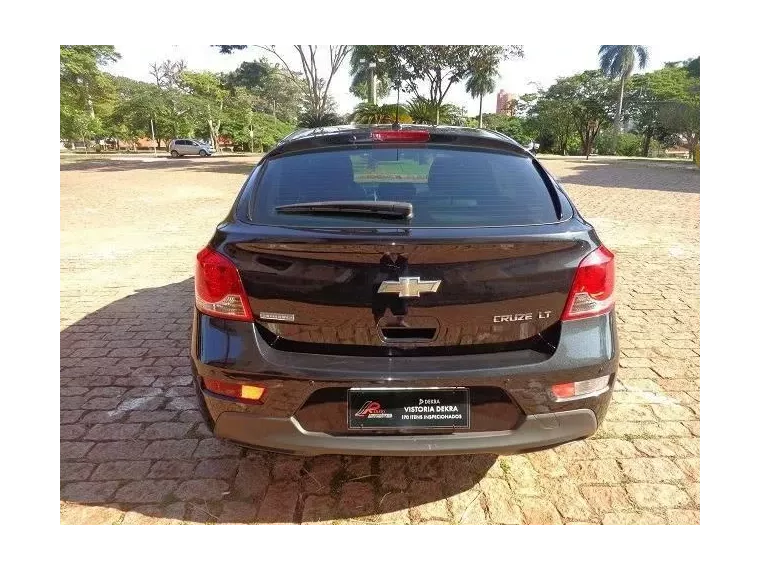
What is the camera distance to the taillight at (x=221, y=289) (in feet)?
6.56

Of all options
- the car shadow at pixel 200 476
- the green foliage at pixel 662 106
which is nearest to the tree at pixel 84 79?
the car shadow at pixel 200 476

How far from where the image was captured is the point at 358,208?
6.90ft

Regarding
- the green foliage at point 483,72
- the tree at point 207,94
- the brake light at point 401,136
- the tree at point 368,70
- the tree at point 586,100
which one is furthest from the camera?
the tree at point 586,100

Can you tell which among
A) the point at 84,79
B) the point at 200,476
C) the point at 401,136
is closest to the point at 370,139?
the point at 401,136

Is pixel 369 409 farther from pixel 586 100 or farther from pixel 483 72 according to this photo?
Answer: pixel 586 100

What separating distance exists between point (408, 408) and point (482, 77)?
27.9 metres

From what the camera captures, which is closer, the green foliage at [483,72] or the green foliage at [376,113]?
the green foliage at [376,113]

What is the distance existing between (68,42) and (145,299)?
304 cm

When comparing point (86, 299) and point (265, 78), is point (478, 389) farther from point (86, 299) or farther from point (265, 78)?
point (265, 78)

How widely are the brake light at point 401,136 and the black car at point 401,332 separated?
640 mm

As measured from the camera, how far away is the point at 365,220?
206 centimetres

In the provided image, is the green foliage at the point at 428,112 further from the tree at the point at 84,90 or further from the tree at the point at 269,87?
the tree at the point at 269,87

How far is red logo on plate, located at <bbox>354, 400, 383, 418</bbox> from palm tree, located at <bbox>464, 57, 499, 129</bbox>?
25.9 meters

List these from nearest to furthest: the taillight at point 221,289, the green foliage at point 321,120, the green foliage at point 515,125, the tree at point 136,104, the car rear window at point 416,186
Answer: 1. the taillight at point 221,289
2. the car rear window at point 416,186
3. the green foliage at point 321,120
4. the tree at point 136,104
5. the green foliage at point 515,125
